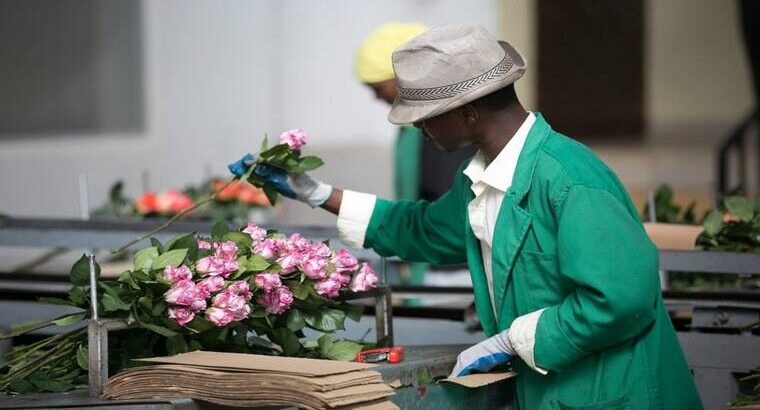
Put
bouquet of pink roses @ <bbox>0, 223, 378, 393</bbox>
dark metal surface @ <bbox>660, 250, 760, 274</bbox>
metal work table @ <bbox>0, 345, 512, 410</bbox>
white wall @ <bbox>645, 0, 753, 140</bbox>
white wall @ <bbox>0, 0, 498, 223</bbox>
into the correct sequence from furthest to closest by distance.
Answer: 1. white wall @ <bbox>0, 0, 498, 223</bbox>
2. white wall @ <bbox>645, 0, 753, 140</bbox>
3. dark metal surface @ <bbox>660, 250, 760, 274</bbox>
4. bouquet of pink roses @ <bbox>0, 223, 378, 393</bbox>
5. metal work table @ <bbox>0, 345, 512, 410</bbox>

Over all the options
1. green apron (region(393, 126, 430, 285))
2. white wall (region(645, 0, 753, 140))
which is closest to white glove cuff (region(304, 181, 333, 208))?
green apron (region(393, 126, 430, 285))

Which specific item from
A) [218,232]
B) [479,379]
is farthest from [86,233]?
[479,379]

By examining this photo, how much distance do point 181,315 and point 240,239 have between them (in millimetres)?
304

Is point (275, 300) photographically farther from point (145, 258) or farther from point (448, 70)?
point (448, 70)

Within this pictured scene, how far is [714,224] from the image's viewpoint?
443cm

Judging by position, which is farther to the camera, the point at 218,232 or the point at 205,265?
the point at 218,232

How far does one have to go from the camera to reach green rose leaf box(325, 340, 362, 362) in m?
3.51

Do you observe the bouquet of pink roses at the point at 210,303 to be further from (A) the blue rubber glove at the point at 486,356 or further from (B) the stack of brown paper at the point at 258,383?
(A) the blue rubber glove at the point at 486,356

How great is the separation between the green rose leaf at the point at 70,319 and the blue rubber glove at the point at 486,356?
86 centimetres

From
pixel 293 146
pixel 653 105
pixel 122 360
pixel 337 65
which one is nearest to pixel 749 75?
pixel 653 105

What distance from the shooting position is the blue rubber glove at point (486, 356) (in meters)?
3.24

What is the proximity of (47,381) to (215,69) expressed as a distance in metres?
7.73

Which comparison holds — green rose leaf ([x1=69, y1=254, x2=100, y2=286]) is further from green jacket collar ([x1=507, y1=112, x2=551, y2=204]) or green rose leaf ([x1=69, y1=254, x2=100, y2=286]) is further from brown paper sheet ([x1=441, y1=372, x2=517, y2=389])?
green jacket collar ([x1=507, y1=112, x2=551, y2=204])

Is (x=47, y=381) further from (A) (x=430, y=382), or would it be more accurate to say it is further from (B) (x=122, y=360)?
(A) (x=430, y=382)
